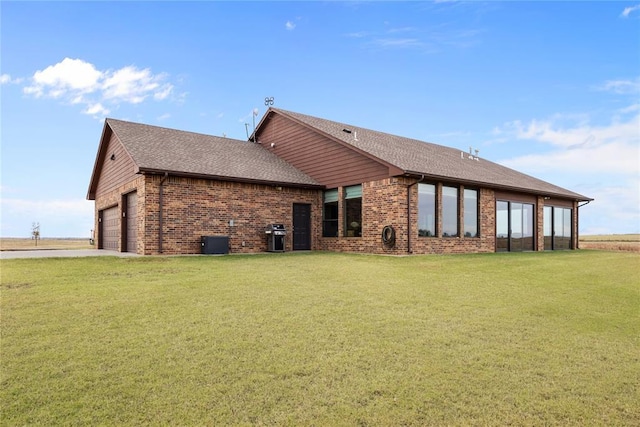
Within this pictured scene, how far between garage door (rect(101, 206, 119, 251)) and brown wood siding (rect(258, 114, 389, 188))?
8.25 metres

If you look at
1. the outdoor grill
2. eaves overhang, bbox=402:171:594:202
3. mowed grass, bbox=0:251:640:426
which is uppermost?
eaves overhang, bbox=402:171:594:202

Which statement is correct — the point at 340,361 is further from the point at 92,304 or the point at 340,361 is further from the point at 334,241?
the point at 334,241

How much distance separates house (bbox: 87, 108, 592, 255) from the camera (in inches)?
583

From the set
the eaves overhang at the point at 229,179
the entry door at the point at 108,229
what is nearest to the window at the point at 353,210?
the eaves overhang at the point at 229,179

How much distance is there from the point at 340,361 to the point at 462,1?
1265cm

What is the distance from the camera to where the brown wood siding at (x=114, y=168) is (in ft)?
54.9

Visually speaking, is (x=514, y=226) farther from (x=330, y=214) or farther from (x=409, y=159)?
Answer: (x=330, y=214)

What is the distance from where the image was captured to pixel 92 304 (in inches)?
254

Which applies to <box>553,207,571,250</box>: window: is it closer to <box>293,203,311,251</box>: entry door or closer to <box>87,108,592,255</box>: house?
<box>87,108,592,255</box>: house

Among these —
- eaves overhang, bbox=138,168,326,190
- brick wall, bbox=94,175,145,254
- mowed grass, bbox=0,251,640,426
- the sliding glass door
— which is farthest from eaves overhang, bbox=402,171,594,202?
brick wall, bbox=94,175,145,254

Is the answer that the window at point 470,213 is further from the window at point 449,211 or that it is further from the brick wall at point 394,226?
the window at point 449,211

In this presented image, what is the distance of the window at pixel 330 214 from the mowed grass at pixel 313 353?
29.7 feet

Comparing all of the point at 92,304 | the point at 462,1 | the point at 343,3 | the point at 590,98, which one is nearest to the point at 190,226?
the point at 92,304

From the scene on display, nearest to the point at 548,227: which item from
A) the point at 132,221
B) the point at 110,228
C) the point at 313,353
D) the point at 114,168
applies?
the point at 132,221
